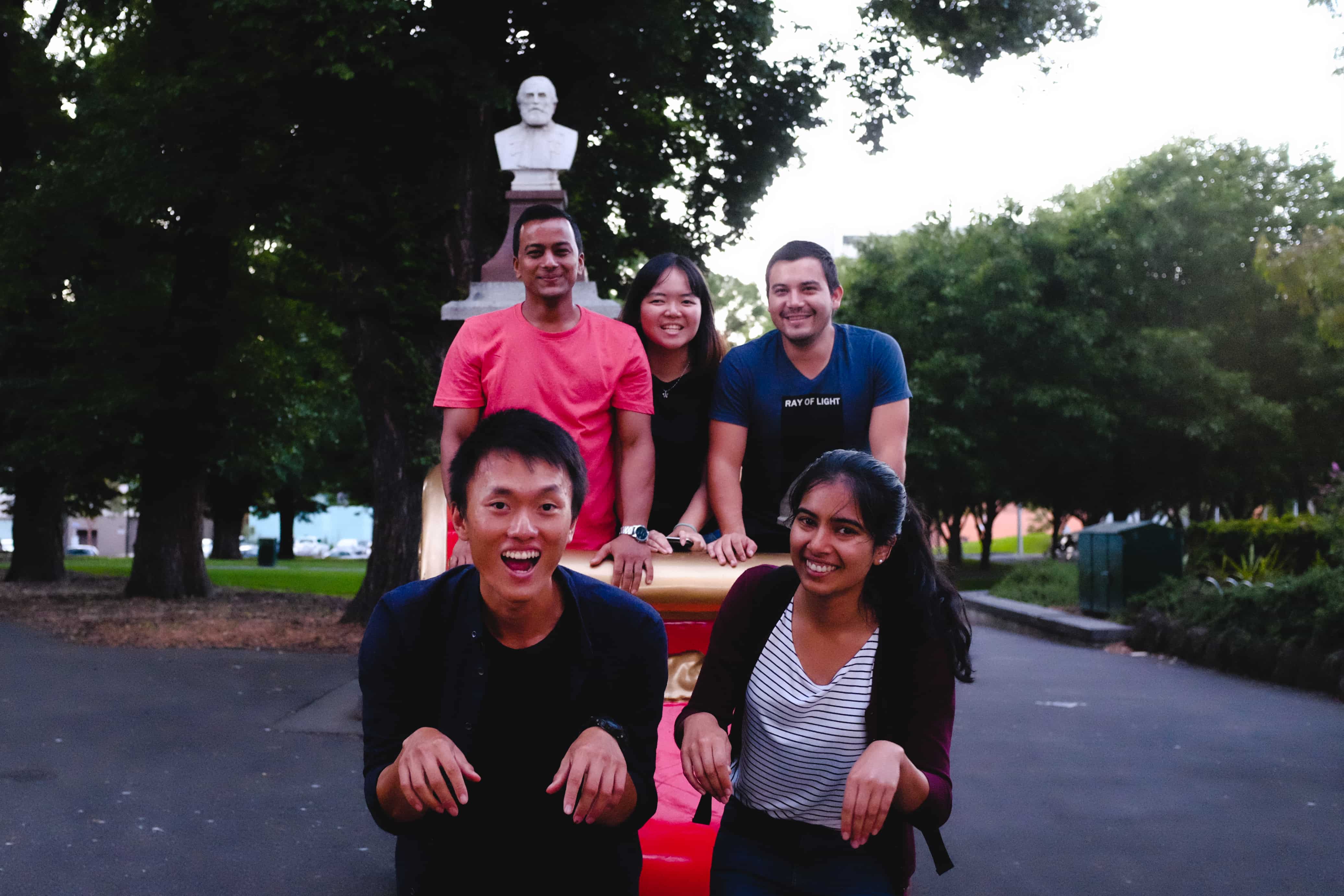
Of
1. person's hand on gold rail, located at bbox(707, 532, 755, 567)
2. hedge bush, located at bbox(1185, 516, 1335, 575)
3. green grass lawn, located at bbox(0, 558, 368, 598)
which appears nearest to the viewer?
person's hand on gold rail, located at bbox(707, 532, 755, 567)

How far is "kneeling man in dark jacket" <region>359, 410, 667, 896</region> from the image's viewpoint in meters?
2.37

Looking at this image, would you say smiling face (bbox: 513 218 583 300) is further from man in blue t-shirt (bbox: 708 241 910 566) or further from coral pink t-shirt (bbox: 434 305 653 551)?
man in blue t-shirt (bbox: 708 241 910 566)

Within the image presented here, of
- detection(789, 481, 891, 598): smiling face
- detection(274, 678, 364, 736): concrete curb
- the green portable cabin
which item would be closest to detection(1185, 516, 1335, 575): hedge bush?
the green portable cabin

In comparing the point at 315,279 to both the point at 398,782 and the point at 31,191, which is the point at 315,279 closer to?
the point at 31,191

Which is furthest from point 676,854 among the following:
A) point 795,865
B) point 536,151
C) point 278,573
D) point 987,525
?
point 987,525

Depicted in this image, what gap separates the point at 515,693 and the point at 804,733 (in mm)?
640

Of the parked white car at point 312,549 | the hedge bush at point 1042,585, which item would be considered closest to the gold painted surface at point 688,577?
the hedge bush at point 1042,585

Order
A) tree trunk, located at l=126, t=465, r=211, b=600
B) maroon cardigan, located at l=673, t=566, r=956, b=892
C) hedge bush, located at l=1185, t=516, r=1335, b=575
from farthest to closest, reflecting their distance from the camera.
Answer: tree trunk, located at l=126, t=465, r=211, b=600
hedge bush, located at l=1185, t=516, r=1335, b=575
maroon cardigan, located at l=673, t=566, r=956, b=892

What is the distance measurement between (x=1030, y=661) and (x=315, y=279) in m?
11.5

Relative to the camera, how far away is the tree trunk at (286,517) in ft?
138

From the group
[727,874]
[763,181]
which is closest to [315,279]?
[763,181]

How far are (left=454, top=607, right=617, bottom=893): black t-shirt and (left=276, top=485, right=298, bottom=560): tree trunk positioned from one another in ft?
131

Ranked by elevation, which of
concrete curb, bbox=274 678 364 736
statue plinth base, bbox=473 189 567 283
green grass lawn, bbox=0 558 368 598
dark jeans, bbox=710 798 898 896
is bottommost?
green grass lawn, bbox=0 558 368 598

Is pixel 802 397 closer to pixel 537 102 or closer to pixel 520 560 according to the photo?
pixel 520 560
